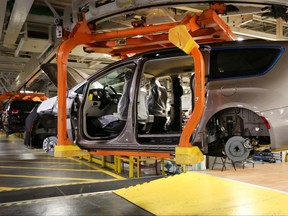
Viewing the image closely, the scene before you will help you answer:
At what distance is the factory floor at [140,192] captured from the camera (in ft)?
14.6

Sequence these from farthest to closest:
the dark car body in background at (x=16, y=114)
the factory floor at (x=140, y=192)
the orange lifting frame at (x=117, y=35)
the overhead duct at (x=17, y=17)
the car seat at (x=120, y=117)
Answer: the dark car body in background at (x=16, y=114)
the overhead duct at (x=17, y=17)
the factory floor at (x=140, y=192)
the car seat at (x=120, y=117)
the orange lifting frame at (x=117, y=35)

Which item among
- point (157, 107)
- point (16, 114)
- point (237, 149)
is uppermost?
point (16, 114)

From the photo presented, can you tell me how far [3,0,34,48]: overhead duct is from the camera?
5137mm

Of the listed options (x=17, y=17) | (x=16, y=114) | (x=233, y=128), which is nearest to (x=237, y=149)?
(x=233, y=128)

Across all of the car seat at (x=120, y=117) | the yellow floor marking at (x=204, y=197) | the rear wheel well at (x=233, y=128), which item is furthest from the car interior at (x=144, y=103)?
the yellow floor marking at (x=204, y=197)

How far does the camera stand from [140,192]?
18.2 ft

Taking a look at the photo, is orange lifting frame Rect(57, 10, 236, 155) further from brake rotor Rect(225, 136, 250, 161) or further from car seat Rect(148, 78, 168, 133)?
car seat Rect(148, 78, 168, 133)

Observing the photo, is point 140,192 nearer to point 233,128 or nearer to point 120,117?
point 120,117

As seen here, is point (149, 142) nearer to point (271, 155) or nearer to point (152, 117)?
point (152, 117)

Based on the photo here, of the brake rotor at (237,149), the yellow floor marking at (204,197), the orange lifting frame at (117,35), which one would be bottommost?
the yellow floor marking at (204,197)

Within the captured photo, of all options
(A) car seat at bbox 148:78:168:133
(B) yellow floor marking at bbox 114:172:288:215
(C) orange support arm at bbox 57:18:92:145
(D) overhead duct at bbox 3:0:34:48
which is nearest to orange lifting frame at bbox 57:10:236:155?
(C) orange support arm at bbox 57:18:92:145

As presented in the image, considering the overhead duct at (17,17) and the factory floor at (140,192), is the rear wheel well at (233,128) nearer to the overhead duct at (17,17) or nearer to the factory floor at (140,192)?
the factory floor at (140,192)

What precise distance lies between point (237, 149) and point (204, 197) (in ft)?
7.37

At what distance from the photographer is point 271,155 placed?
9.99m
